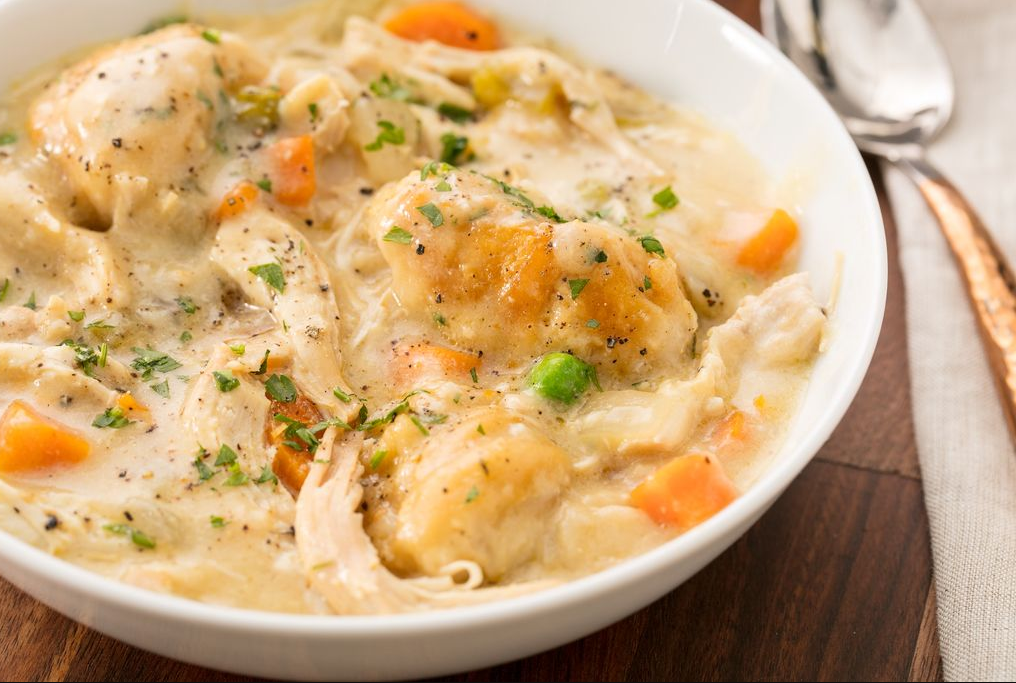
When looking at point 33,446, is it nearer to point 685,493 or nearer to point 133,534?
point 133,534

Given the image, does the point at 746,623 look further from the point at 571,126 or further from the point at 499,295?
the point at 571,126

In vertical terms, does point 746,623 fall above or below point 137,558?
below

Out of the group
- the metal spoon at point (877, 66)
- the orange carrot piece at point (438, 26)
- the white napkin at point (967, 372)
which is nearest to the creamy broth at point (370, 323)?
the orange carrot piece at point (438, 26)

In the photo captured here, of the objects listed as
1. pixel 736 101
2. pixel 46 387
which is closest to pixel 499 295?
pixel 46 387

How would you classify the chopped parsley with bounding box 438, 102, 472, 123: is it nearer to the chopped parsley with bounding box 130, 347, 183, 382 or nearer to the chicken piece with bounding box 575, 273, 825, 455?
the chicken piece with bounding box 575, 273, 825, 455

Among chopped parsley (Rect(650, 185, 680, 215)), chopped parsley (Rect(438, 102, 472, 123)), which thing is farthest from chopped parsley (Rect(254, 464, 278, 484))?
chopped parsley (Rect(438, 102, 472, 123))

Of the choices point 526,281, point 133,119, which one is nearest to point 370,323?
point 526,281
